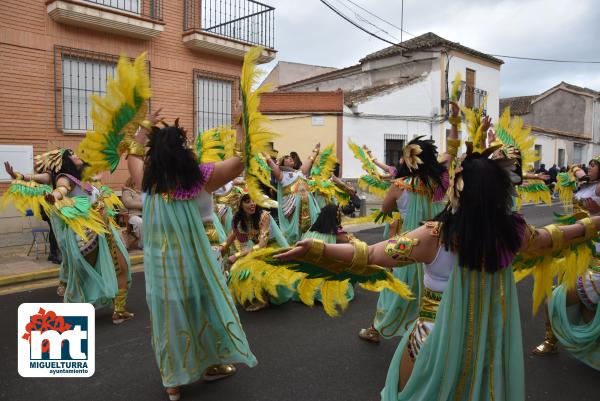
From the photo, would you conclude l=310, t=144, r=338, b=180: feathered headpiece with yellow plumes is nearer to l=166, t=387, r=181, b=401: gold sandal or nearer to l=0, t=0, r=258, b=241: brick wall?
l=0, t=0, r=258, b=241: brick wall

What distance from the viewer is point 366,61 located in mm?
25391

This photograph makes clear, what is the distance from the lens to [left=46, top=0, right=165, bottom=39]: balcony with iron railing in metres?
10.5

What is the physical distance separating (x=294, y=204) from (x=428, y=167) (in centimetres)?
315

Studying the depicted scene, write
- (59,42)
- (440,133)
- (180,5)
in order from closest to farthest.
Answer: (59,42), (180,5), (440,133)

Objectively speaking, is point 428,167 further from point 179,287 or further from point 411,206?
point 179,287

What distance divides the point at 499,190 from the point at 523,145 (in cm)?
363

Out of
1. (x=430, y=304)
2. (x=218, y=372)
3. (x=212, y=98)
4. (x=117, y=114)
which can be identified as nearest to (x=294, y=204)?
(x=218, y=372)

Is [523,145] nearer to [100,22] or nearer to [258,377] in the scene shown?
[258,377]

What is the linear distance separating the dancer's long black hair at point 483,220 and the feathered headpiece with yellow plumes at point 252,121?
1247 millimetres

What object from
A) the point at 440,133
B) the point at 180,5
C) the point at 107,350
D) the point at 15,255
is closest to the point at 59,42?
the point at 180,5

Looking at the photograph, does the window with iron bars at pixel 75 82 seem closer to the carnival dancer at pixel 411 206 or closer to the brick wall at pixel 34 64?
the brick wall at pixel 34 64

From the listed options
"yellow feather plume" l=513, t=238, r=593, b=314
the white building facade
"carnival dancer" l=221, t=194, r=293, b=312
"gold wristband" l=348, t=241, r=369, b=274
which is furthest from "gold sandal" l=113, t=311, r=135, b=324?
the white building facade

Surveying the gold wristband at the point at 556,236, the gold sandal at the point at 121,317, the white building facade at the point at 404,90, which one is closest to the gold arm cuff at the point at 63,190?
the gold sandal at the point at 121,317

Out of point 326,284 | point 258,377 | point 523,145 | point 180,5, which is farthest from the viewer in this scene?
point 180,5
